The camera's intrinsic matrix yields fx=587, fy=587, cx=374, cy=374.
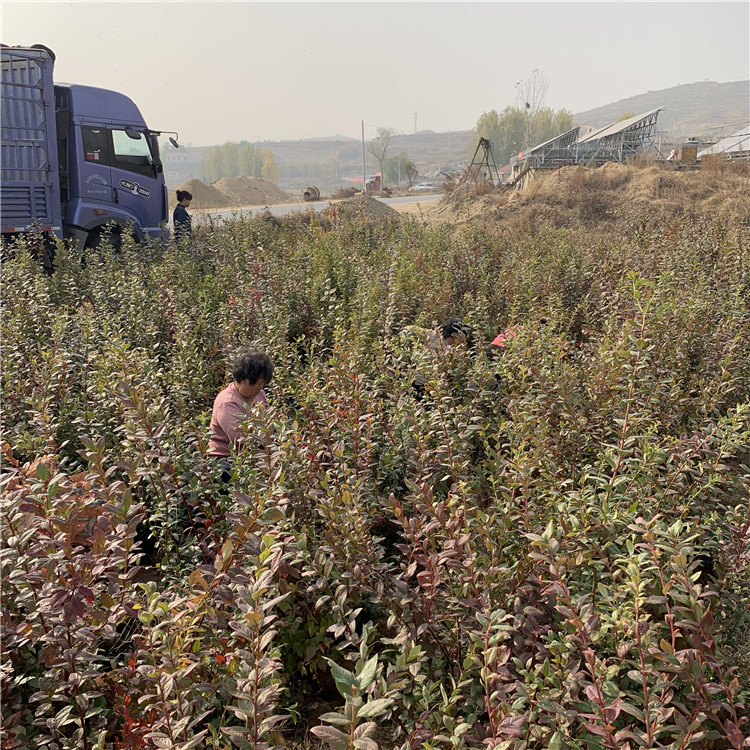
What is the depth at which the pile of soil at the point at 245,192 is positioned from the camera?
48491 millimetres

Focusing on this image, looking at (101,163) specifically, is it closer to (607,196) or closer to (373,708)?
(373,708)

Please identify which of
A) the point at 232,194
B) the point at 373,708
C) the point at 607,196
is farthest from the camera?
the point at 232,194

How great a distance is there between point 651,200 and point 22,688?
67.9 feet

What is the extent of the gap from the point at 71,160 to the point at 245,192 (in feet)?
136

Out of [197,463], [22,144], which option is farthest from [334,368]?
[22,144]

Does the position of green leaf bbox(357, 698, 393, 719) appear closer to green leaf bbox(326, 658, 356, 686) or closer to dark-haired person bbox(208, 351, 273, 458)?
green leaf bbox(326, 658, 356, 686)

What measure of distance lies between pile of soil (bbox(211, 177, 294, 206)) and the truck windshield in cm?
3493

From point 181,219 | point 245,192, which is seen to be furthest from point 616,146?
point 181,219

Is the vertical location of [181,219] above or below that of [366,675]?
above

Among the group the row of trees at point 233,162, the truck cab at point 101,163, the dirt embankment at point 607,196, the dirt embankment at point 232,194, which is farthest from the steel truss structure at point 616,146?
the row of trees at point 233,162

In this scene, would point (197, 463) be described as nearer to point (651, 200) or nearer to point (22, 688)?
point (22, 688)

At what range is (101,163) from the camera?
11.3 metres

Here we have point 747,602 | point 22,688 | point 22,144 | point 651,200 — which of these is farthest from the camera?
point 651,200

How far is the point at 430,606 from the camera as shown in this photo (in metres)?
2.22
